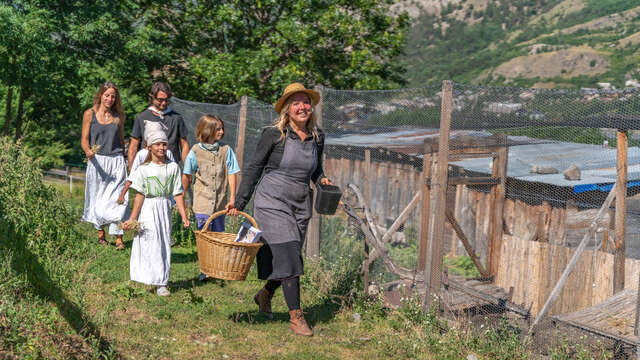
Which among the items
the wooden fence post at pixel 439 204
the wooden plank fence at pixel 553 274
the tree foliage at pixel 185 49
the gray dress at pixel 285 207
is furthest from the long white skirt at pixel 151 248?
the tree foliage at pixel 185 49

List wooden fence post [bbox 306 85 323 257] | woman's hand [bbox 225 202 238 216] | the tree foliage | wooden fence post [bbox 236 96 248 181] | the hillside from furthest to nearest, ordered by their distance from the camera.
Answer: the hillside
the tree foliage
wooden fence post [bbox 236 96 248 181]
wooden fence post [bbox 306 85 323 257]
woman's hand [bbox 225 202 238 216]

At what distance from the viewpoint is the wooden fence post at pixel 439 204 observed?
5.62 meters

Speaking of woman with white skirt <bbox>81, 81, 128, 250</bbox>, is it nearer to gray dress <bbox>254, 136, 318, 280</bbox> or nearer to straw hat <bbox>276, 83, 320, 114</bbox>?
gray dress <bbox>254, 136, 318, 280</bbox>

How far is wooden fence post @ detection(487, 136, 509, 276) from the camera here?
7422 mm

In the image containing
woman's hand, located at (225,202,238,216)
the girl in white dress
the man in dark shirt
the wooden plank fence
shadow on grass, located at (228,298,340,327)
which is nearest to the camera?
woman's hand, located at (225,202,238,216)

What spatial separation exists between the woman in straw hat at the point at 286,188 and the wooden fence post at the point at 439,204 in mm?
1055

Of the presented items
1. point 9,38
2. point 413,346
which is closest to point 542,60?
point 9,38

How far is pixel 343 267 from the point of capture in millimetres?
6852

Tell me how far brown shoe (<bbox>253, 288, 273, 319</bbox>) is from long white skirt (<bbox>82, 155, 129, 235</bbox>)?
291 centimetres

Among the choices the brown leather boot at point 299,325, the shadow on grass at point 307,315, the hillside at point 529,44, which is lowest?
the shadow on grass at point 307,315

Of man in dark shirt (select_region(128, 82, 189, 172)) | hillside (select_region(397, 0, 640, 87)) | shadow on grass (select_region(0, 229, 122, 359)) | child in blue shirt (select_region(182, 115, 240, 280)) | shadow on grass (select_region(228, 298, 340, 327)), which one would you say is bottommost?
shadow on grass (select_region(228, 298, 340, 327))

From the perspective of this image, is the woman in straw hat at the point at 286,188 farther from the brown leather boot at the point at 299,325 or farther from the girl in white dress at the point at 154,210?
the girl in white dress at the point at 154,210

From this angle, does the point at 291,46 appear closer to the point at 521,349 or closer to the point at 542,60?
the point at 521,349

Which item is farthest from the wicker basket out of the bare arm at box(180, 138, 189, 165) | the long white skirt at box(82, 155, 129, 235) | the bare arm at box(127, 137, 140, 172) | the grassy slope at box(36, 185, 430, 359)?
the long white skirt at box(82, 155, 129, 235)
